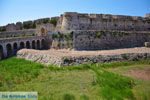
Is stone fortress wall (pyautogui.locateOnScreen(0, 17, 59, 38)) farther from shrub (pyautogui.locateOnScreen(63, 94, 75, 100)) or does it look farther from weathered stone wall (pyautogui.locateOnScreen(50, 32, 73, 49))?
shrub (pyautogui.locateOnScreen(63, 94, 75, 100))

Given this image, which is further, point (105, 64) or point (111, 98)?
point (105, 64)

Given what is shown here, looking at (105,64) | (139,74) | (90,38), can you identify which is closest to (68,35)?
(90,38)

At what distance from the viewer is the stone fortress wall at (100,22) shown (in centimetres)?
2002

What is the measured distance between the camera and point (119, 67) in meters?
9.92

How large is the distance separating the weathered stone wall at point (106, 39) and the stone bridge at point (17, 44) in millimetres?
7793

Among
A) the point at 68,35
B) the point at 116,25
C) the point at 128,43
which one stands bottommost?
the point at 128,43

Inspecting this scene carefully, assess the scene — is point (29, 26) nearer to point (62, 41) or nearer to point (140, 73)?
point (62, 41)

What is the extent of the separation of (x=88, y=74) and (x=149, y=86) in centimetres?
366

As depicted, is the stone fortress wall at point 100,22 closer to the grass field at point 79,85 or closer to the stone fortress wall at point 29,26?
the stone fortress wall at point 29,26

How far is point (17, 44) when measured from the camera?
18.1 meters

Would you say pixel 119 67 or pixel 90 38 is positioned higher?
pixel 90 38

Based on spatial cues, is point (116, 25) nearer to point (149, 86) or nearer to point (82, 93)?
point (149, 86)

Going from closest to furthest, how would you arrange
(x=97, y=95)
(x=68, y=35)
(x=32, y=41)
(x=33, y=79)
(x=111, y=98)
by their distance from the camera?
(x=111, y=98), (x=97, y=95), (x=33, y=79), (x=68, y=35), (x=32, y=41)

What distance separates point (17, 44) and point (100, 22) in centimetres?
1454
